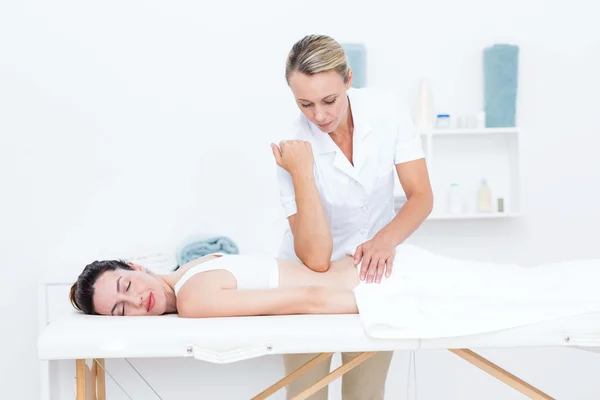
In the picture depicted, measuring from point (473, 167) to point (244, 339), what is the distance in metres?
1.62

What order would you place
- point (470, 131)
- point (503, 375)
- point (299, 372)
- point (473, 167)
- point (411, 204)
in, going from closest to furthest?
point (503, 375) < point (299, 372) < point (411, 204) < point (470, 131) < point (473, 167)

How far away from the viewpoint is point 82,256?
2600 millimetres

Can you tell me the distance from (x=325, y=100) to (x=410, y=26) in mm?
1219

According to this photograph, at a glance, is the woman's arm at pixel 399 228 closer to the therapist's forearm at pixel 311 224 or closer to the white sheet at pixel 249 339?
the therapist's forearm at pixel 311 224

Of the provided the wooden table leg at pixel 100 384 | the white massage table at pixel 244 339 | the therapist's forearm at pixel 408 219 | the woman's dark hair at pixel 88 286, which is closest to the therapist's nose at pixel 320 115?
the therapist's forearm at pixel 408 219

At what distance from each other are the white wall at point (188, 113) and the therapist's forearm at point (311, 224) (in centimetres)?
99

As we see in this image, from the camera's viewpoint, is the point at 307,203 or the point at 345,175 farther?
the point at 345,175

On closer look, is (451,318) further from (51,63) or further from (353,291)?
(51,63)

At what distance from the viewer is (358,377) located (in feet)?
6.48

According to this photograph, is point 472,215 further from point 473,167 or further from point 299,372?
point 299,372

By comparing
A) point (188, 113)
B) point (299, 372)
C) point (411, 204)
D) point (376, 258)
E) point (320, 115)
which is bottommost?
point (299, 372)

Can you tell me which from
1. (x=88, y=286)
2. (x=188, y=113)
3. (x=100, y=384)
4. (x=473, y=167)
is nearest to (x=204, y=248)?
(x=188, y=113)

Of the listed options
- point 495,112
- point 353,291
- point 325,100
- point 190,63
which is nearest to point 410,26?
point 495,112

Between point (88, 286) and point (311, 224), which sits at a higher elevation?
point (311, 224)
